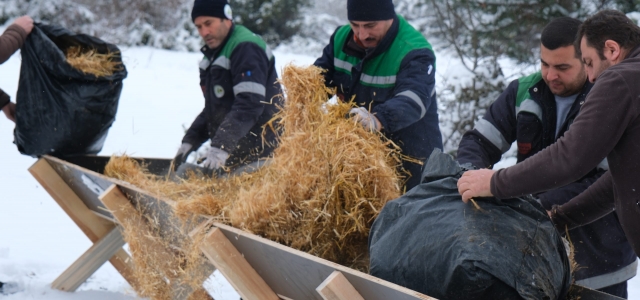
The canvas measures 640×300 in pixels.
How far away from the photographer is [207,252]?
10.1 feet

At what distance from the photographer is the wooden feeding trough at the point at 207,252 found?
7.75 feet

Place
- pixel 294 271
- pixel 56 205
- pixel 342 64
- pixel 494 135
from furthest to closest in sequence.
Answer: pixel 56 205
pixel 342 64
pixel 494 135
pixel 294 271

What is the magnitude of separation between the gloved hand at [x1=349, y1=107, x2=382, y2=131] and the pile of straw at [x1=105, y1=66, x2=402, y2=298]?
1.6 inches

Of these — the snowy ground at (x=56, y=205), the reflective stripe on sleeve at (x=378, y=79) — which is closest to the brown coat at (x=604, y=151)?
the reflective stripe on sleeve at (x=378, y=79)

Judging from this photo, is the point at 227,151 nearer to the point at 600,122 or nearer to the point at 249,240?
the point at 249,240

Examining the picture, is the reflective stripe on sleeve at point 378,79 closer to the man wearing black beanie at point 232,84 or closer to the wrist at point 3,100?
the man wearing black beanie at point 232,84

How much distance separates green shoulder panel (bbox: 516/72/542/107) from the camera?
3.18 meters

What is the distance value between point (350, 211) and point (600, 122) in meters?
1.20

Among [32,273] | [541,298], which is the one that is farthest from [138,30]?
[541,298]

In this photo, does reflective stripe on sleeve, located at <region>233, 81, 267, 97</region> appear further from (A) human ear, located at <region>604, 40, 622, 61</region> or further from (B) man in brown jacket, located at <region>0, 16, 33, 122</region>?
(A) human ear, located at <region>604, 40, 622, 61</region>

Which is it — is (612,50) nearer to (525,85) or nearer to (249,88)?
(525,85)

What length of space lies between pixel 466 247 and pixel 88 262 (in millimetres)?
3375

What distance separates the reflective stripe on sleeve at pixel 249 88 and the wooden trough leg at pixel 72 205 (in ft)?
4.53

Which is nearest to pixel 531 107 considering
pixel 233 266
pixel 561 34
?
pixel 561 34
